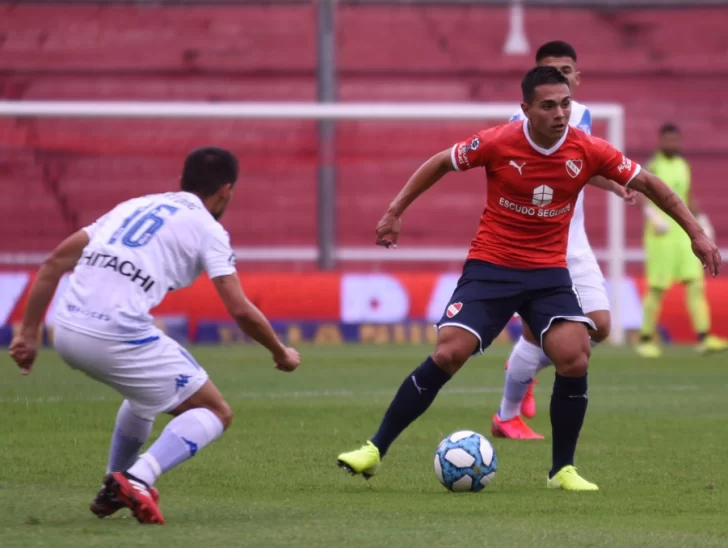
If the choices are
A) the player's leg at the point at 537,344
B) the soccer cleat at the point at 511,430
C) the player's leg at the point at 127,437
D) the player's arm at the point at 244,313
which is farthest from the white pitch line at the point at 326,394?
the player's arm at the point at 244,313

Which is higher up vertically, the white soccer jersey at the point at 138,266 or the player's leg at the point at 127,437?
the white soccer jersey at the point at 138,266

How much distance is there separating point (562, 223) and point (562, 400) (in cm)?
82

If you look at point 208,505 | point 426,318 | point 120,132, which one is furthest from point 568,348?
point 120,132

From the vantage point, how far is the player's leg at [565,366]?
259 inches

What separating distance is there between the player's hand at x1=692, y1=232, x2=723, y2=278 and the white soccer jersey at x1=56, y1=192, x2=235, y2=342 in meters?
2.27

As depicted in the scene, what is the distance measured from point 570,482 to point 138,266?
231 cm

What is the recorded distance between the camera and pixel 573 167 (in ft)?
21.9

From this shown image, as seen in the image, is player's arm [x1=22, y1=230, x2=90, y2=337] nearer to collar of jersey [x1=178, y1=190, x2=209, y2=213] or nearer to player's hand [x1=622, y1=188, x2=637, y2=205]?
collar of jersey [x1=178, y1=190, x2=209, y2=213]

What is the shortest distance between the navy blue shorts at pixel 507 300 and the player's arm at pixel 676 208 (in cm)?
54

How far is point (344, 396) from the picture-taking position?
10.8 m

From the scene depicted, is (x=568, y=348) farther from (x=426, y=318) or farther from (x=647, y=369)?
(x=426, y=318)

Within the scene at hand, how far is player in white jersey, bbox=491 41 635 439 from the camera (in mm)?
8203

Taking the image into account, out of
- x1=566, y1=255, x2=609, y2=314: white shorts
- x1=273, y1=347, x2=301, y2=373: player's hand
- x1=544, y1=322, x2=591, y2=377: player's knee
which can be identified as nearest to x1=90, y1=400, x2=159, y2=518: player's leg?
x1=273, y1=347, x2=301, y2=373: player's hand

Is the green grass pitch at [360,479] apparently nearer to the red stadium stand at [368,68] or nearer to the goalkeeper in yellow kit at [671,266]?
the goalkeeper in yellow kit at [671,266]
